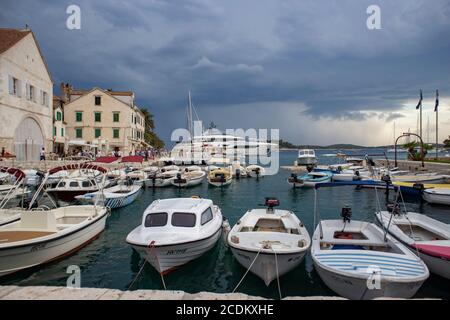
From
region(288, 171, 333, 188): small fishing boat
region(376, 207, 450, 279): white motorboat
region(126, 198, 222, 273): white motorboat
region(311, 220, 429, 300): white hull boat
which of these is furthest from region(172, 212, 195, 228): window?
region(288, 171, 333, 188): small fishing boat

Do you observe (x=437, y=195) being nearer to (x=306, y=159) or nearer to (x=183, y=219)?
(x=183, y=219)

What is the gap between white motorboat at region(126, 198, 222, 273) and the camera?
1009cm

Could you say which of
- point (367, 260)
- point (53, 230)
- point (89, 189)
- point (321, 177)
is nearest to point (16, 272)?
point (53, 230)

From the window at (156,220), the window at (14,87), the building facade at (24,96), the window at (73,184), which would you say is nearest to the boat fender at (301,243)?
the window at (156,220)

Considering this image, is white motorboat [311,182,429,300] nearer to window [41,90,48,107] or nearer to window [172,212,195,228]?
window [172,212,195,228]

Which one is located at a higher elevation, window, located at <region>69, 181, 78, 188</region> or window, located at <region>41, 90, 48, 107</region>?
window, located at <region>41, 90, 48, 107</region>

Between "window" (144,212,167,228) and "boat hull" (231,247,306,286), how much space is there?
327cm

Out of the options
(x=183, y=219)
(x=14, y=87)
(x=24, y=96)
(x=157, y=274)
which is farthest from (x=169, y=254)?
(x=24, y=96)

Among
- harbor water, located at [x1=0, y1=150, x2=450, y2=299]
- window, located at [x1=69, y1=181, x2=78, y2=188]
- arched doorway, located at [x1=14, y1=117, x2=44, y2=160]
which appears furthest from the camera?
arched doorway, located at [x1=14, y1=117, x2=44, y2=160]

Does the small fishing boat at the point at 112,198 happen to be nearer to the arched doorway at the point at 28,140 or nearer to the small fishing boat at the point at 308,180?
the small fishing boat at the point at 308,180

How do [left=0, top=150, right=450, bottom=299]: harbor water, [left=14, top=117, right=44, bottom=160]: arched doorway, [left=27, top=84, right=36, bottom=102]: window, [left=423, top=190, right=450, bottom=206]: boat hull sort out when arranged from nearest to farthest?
[left=0, top=150, right=450, bottom=299]: harbor water
[left=423, top=190, right=450, bottom=206]: boat hull
[left=14, top=117, right=44, bottom=160]: arched doorway
[left=27, top=84, right=36, bottom=102]: window

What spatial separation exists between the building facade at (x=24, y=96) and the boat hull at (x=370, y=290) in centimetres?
3717

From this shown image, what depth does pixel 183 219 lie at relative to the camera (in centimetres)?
1161

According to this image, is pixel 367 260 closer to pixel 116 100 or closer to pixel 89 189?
pixel 89 189
